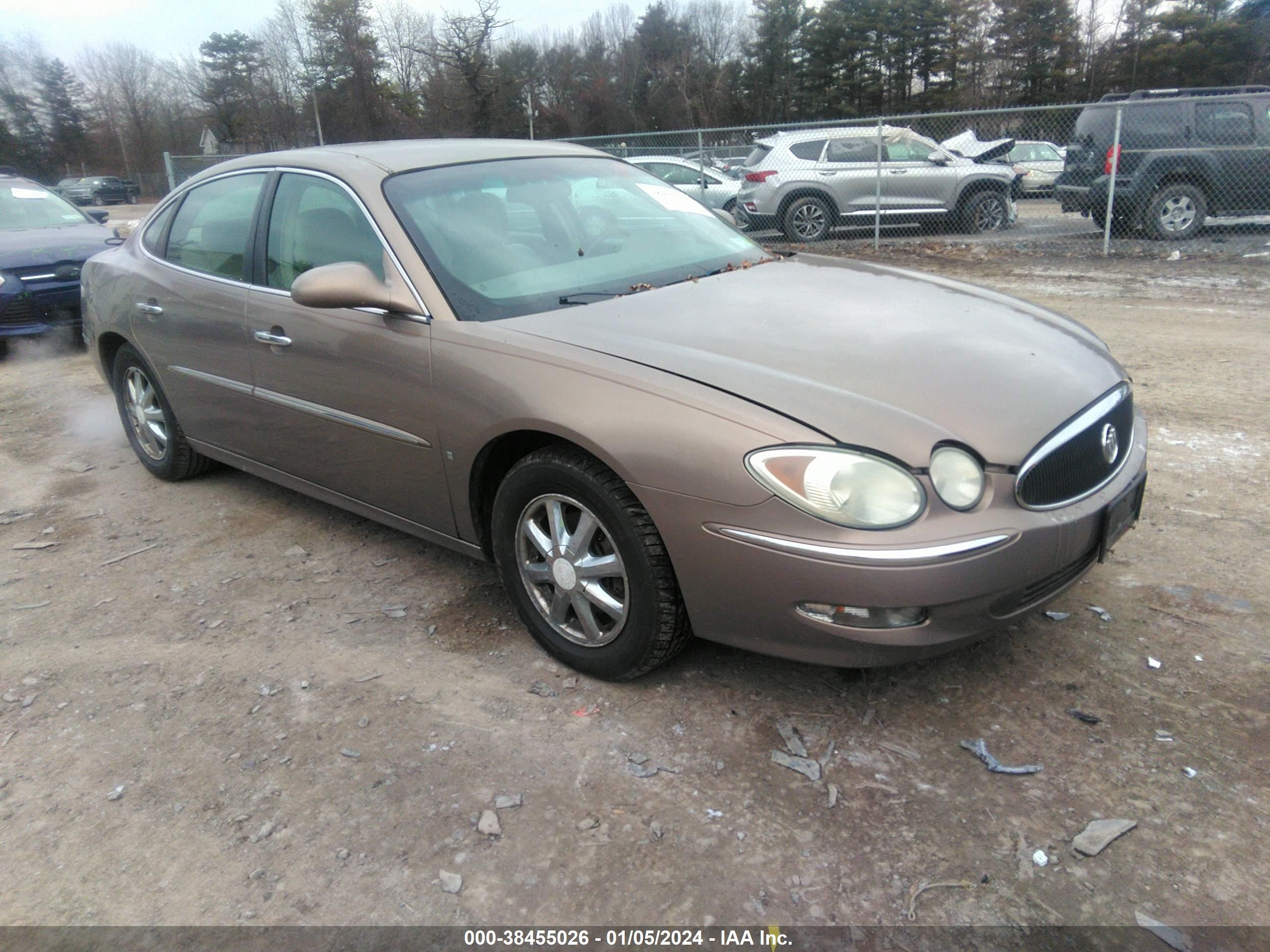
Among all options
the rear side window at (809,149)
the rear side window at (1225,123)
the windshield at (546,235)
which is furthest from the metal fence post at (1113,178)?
the windshield at (546,235)

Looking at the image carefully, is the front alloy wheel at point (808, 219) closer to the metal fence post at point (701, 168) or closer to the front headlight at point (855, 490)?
the metal fence post at point (701, 168)

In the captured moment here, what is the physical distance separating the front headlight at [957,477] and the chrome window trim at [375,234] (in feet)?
5.60

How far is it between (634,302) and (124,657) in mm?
2181

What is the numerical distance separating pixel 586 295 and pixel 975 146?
14.6 m

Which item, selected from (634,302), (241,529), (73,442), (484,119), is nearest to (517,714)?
(634,302)

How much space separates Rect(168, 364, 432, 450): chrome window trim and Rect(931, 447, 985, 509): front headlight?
167cm

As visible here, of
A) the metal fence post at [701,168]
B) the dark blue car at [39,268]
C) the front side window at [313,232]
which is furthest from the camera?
the metal fence post at [701,168]

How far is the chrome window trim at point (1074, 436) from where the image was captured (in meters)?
2.50

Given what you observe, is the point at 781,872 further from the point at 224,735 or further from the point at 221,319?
the point at 221,319

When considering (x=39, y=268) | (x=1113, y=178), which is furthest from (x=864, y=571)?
(x=1113, y=178)

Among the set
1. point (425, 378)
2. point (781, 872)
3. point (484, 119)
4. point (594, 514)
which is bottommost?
point (781, 872)

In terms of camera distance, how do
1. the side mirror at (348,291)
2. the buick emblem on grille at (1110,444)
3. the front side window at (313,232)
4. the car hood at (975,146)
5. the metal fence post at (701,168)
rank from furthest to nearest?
1. the car hood at (975,146)
2. the metal fence post at (701,168)
3. the front side window at (313,232)
4. the side mirror at (348,291)
5. the buick emblem on grille at (1110,444)

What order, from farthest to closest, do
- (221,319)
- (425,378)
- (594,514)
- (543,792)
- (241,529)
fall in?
1. (241,529)
2. (221,319)
3. (425,378)
4. (594,514)
5. (543,792)

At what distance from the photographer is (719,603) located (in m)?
2.60
